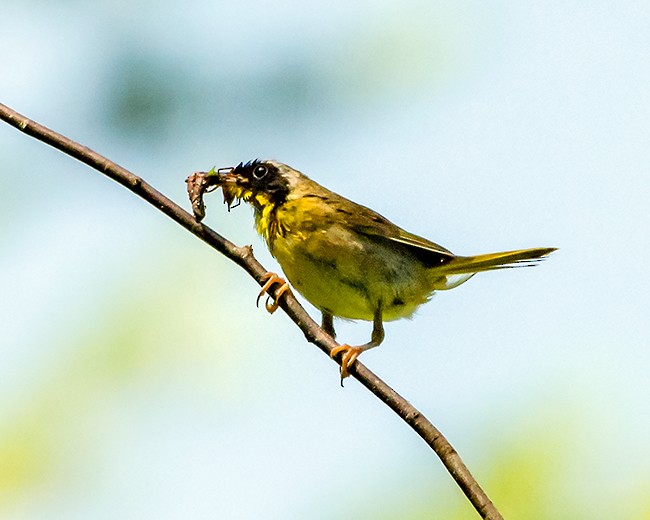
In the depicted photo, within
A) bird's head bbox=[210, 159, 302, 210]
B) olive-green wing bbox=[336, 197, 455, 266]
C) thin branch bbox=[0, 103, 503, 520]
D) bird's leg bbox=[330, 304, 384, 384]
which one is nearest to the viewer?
thin branch bbox=[0, 103, 503, 520]

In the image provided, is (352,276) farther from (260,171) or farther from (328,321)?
(260,171)

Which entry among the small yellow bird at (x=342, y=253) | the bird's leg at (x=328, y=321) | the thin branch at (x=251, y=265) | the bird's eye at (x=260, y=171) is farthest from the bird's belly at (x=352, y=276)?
the thin branch at (x=251, y=265)

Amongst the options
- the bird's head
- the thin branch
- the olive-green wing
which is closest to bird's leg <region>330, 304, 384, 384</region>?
the olive-green wing

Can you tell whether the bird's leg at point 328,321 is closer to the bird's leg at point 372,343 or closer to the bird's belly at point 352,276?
the bird's belly at point 352,276

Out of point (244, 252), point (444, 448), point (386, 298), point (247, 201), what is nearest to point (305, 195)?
point (247, 201)

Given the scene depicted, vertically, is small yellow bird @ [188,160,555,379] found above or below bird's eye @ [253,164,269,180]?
below

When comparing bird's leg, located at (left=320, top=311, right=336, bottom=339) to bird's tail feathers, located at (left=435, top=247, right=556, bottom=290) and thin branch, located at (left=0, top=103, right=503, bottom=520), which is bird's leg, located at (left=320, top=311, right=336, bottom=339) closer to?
bird's tail feathers, located at (left=435, top=247, right=556, bottom=290)

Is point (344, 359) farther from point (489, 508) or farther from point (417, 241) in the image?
point (489, 508)

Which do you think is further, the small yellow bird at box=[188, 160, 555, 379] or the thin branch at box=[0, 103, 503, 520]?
the small yellow bird at box=[188, 160, 555, 379]

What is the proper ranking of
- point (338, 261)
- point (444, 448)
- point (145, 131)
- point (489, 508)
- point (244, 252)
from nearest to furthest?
point (489, 508) < point (444, 448) < point (244, 252) < point (338, 261) < point (145, 131)
